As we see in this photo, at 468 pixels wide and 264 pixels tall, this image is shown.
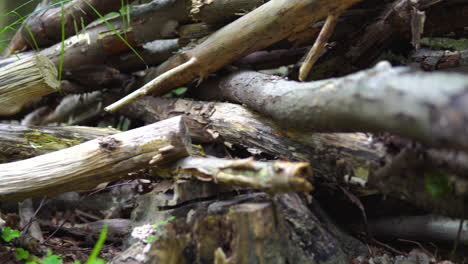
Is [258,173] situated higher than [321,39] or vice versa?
[321,39]

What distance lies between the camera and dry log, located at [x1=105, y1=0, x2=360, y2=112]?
242 centimetres

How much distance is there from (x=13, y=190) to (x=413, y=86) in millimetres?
2273

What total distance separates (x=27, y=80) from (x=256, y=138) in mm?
1710

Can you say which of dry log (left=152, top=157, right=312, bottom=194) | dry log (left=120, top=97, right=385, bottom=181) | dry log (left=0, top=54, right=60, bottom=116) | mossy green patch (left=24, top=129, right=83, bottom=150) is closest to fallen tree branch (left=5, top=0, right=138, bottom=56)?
dry log (left=0, top=54, right=60, bottom=116)

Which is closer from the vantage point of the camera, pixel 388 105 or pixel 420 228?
pixel 388 105

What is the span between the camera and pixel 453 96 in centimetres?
114

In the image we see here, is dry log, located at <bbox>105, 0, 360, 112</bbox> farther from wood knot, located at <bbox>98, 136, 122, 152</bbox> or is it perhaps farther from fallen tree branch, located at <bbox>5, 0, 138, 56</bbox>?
fallen tree branch, located at <bbox>5, 0, 138, 56</bbox>

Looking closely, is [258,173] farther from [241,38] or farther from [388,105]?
[241,38]

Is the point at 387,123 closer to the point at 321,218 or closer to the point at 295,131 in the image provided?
the point at 295,131

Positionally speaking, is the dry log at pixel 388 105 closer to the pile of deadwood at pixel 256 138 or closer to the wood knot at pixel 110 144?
the pile of deadwood at pixel 256 138

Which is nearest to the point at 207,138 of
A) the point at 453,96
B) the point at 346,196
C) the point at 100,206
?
the point at 346,196

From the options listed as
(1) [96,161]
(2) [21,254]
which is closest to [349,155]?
(1) [96,161]

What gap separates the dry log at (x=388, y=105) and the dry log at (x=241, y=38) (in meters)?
0.66

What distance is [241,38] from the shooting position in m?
2.77
